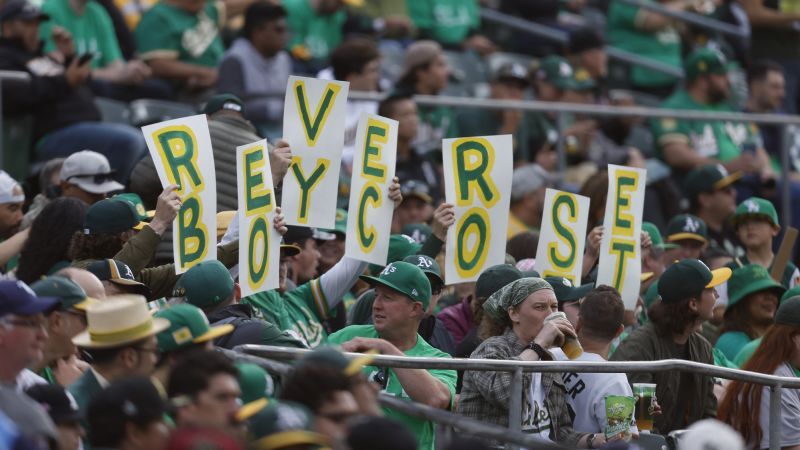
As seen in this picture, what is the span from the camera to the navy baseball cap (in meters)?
6.52

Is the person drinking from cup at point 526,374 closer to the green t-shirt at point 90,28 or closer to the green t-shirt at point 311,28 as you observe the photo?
the green t-shirt at point 90,28

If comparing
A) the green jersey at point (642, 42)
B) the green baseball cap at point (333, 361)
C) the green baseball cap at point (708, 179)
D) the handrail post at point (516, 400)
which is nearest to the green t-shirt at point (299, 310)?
the handrail post at point (516, 400)

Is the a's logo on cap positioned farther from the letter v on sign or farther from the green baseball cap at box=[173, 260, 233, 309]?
the green baseball cap at box=[173, 260, 233, 309]

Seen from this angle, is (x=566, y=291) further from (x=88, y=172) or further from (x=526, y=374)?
(x=88, y=172)

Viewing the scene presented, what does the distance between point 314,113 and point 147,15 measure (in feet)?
14.5

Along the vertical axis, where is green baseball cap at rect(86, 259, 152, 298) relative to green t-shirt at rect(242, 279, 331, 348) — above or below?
above

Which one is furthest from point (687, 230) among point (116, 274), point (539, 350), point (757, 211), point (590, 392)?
point (116, 274)

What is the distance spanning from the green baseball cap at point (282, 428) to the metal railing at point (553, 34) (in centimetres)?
1198

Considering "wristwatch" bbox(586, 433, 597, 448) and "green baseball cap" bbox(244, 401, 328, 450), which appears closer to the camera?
"green baseball cap" bbox(244, 401, 328, 450)

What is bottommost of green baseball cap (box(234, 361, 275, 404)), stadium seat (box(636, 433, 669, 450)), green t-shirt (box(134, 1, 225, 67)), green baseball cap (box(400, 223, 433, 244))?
stadium seat (box(636, 433, 669, 450))

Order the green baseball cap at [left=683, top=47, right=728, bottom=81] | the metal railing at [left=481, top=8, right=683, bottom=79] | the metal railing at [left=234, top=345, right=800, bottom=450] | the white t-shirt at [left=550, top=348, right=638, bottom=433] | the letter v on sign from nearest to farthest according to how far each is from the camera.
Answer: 1. the metal railing at [left=234, top=345, right=800, bottom=450]
2. the white t-shirt at [left=550, top=348, right=638, bottom=433]
3. the letter v on sign
4. the green baseball cap at [left=683, top=47, right=728, bottom=81]
5. the metal railing at [left=481, top=8, right=683, bottom=79]

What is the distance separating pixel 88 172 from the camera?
9.95 meters

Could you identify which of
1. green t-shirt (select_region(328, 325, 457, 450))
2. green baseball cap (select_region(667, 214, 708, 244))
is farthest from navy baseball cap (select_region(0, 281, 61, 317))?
green baseball cap (select_region(667, 214, 708, 244))

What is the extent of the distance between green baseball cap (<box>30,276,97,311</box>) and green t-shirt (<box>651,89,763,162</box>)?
27.1 ft
